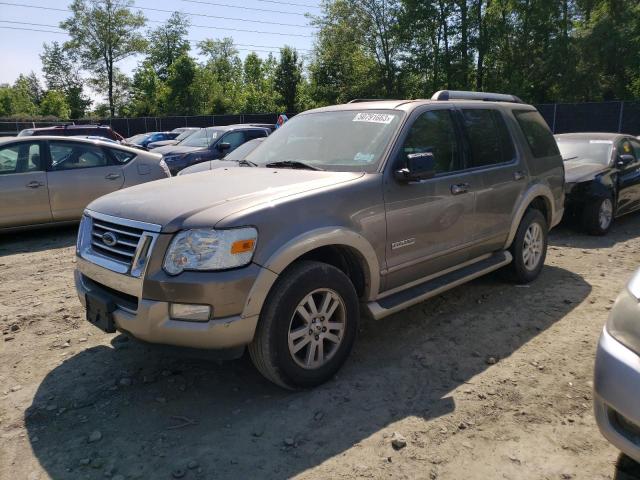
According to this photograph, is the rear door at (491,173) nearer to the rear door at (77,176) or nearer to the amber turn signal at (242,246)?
the amber turn signal at (242,246)

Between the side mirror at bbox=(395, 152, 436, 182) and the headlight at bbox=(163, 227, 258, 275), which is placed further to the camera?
the side mirror at bbox=(395, 152, 436, 182)

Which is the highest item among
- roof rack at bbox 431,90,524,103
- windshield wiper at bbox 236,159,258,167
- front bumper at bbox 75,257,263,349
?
roof rack at bbox 431,90,524,103

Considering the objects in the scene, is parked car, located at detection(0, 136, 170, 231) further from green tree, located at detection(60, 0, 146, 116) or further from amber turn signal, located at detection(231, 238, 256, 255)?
green tree, located at detection(60, 0, 146, 116)

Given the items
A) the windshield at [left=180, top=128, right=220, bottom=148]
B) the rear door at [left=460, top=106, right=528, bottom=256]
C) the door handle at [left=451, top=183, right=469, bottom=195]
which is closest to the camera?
the door handle at [left=451, top=183, right=469, bottom=195]

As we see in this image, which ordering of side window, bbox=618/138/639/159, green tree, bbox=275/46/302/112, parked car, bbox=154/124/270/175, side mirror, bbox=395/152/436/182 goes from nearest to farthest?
side mirror, bbox=395/152/436/182 → side window, bbox=618/138/639/159 → parked car, bbox=154/124/270/175 → green tree, bbox=275/46/302/112

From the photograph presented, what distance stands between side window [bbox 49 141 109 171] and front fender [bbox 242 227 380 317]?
597cm

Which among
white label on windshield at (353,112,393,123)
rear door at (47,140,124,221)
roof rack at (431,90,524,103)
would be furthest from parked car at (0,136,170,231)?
roof rack at (431,90,524,103)

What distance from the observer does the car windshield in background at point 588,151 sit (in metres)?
8.38

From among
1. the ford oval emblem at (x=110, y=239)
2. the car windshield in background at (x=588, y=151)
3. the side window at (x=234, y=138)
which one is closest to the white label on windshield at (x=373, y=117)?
the ford oval emblem at (x=110, y=239)

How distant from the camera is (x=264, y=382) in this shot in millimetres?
3598

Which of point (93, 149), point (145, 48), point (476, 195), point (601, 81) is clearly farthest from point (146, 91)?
point (476, 195)

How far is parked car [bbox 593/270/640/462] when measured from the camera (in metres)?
2.24

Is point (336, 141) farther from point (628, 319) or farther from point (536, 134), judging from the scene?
point (536, 134)

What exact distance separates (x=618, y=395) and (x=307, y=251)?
5.79 ft
